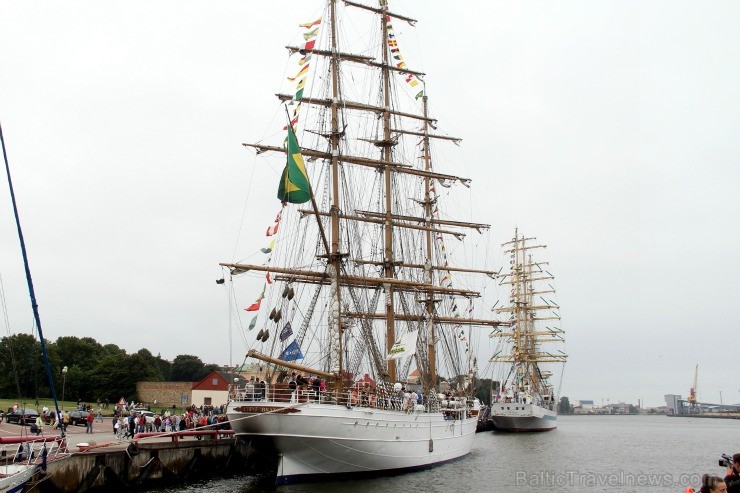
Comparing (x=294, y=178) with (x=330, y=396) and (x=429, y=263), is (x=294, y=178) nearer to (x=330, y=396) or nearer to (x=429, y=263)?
(x=330, y=396)

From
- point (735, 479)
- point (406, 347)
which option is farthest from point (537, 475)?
point (735, 479)

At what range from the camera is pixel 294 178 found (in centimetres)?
2508

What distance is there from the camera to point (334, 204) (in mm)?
33406

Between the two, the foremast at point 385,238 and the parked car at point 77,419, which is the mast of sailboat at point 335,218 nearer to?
the foremast at point 385,238

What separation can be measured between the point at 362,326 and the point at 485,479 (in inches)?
365

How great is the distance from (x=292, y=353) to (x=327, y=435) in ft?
15.6

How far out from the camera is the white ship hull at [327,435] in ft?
80.6

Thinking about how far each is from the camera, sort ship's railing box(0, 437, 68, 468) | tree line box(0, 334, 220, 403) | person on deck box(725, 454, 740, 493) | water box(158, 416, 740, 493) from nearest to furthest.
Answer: person on deck box(725, 454, 740, 493) < ship's railing box(0, 437, 68, 468) < water box(158, 416, 740, 493) < tree line box(0, 334, 220, 403)

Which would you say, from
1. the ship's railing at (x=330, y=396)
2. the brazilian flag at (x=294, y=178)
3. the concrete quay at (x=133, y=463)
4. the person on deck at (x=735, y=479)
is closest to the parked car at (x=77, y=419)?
the concrete quay at (x=133, y=463)

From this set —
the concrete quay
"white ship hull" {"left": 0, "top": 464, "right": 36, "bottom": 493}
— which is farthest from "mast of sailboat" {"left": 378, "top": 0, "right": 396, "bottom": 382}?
"white ship hull" {"left": 0, "top": 464, "right": 36, "bottom": 493}

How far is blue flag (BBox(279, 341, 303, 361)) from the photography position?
28.6m

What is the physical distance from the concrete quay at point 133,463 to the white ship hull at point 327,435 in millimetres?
3003

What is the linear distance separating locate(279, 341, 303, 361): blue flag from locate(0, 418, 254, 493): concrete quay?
5.16 metres

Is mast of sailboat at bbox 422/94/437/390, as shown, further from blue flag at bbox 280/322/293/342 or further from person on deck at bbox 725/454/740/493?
person on deck at bbox 725/454/740/493
